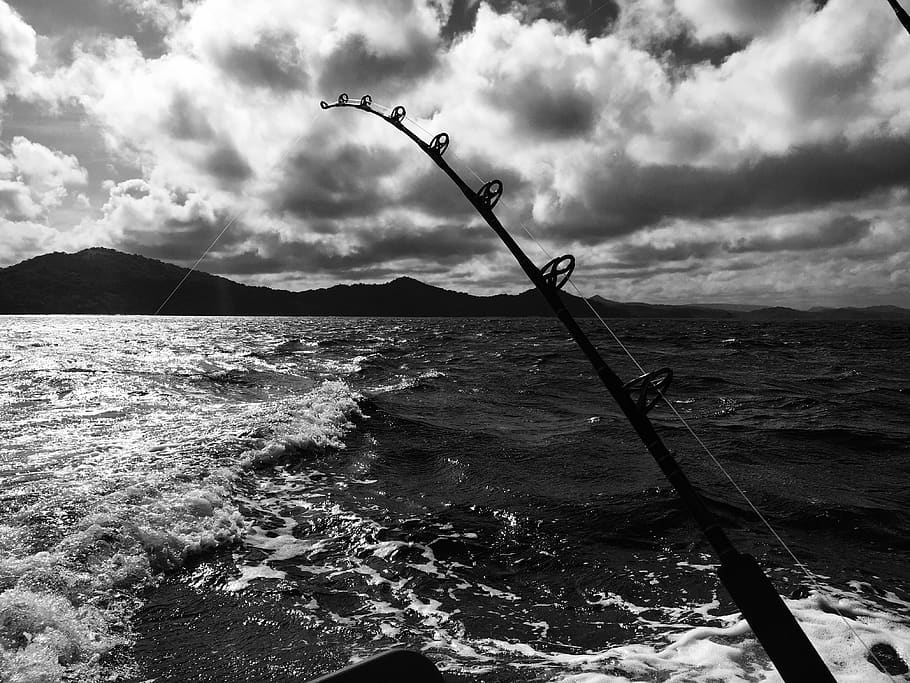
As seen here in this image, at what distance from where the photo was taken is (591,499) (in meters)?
8.04

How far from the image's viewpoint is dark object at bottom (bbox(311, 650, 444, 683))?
1779mm

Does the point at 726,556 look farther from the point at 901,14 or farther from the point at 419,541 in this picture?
the point at 419,541

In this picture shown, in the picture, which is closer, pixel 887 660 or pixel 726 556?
pixel 726 556

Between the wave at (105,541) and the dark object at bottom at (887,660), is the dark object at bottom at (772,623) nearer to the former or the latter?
the dark object at bottom at (887,660)

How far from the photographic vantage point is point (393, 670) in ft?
6.15

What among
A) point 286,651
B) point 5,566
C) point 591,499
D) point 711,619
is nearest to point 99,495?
point 5,566

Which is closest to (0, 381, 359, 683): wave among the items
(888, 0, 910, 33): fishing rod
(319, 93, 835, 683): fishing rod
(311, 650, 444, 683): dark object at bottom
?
(311, 650, 444, 683): dark object at bottom

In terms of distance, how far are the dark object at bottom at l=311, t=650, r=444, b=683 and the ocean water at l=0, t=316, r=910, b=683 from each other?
2.39m

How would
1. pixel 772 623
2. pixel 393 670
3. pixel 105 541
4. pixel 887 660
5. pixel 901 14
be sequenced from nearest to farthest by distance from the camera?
pixel 393 670 → pixel 772 623 → pixel 901 14 → pixel 887 660 → pixel 105 541

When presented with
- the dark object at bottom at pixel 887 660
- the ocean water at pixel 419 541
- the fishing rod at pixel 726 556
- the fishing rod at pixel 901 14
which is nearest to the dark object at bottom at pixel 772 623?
the fishing rod at pixel 726 556

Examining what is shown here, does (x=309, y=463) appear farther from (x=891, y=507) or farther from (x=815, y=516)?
(x=891, y=507)

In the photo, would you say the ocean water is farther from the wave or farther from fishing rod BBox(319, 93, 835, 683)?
fishing rod BBox(319, 93, 835, 683)

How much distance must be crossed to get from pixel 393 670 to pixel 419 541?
15.9 feet

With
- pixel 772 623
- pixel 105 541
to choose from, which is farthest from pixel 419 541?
pixel 772 623
